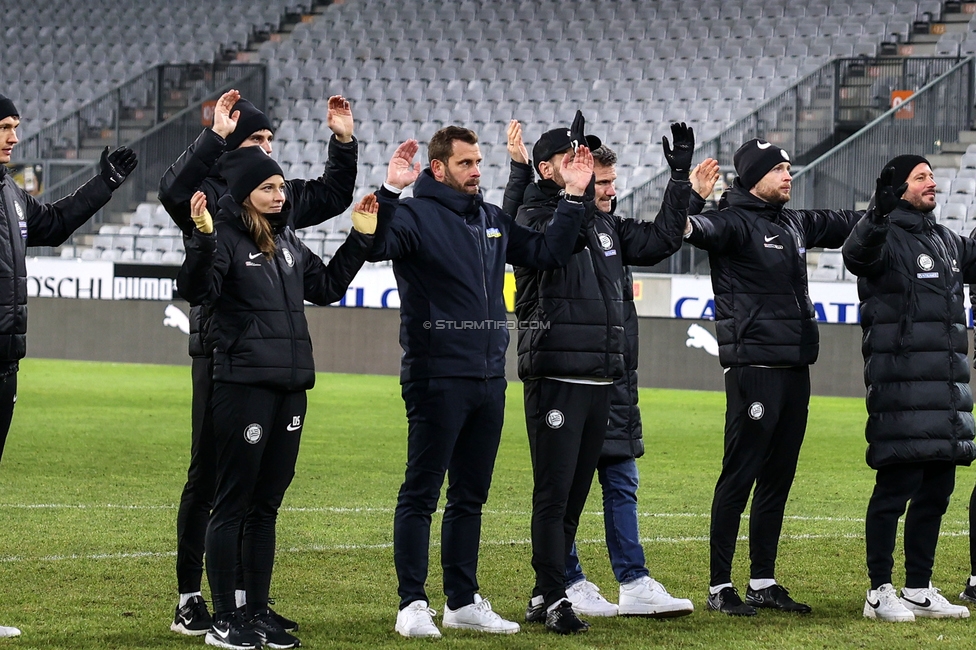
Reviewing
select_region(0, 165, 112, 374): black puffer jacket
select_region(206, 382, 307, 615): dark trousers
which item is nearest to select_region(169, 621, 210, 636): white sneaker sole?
select_region(206, 382, 307, 615): dark trousers

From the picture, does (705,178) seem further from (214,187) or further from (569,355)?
(214,187)

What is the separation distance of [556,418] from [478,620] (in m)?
0.89

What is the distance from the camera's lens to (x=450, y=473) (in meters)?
5.96

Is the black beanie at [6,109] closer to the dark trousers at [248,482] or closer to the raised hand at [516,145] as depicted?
the dark trousers at [248,482]

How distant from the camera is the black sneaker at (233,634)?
5.33 meters

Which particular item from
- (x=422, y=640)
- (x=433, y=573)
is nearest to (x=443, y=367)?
(x=422, y=640)

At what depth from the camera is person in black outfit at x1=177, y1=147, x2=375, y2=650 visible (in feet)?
17.7

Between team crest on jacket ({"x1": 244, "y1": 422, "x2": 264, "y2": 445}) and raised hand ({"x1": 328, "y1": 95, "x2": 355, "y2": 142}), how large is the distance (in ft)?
5.03

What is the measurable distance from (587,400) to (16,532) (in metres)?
3.74

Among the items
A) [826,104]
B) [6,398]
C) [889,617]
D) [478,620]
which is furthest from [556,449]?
[826,104]

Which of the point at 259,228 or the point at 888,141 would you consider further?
the point at 888,141

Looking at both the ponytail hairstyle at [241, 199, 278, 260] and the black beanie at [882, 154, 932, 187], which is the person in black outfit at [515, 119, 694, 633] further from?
the ponytail hairstyle at [241, 199, 278, 260]

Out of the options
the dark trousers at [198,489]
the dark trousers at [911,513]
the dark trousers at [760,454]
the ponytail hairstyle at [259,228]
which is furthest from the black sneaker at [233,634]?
the dark trousers at [911,513]

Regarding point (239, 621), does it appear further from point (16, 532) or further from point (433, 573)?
point (16, 532)
